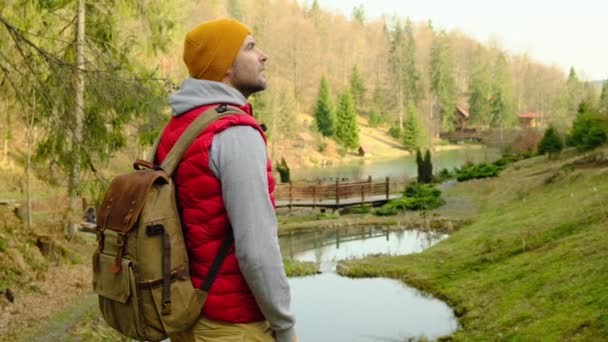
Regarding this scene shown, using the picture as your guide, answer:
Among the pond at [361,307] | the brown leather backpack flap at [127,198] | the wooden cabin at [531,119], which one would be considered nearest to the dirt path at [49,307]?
the pond at [361,307]

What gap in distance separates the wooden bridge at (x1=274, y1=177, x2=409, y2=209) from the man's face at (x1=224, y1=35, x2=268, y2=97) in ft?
80.0

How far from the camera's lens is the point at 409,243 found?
18828 millimetres

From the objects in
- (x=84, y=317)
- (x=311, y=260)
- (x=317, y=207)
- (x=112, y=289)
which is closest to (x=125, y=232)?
(x=112, y=289)

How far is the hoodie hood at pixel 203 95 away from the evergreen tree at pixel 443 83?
82.3 metres

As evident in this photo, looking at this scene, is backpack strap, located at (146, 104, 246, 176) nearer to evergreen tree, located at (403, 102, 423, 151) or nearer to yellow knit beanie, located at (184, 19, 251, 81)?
yellow knit beanie, located at (184, 19, 251, 81)

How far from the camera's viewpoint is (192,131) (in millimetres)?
1815

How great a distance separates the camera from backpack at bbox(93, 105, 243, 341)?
5.69ft

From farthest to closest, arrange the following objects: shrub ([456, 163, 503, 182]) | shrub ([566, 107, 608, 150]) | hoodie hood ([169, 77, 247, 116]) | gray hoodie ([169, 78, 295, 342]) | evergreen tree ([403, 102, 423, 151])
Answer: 1. evergreen tree ([403, 102, 423, 151])
2. shrub ([456, 163, 503, 182])
3. shrub ([566, 107, 608, 150])
4. hoodie hood ([169, 77, 247, 116])
5. gray hoodie ([169, 78, 295, 342])

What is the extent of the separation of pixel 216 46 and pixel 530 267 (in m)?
9.56

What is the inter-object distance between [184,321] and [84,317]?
787 centimetres

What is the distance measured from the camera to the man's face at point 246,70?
6.36ft

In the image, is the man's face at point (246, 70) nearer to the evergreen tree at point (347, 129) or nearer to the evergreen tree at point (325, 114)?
the evergreen tree at point (347, 129)

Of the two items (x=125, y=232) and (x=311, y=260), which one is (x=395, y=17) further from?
(x=125, y=232)

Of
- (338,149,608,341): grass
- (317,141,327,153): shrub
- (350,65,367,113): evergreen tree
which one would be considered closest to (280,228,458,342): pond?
(338,149,608,341): grass
